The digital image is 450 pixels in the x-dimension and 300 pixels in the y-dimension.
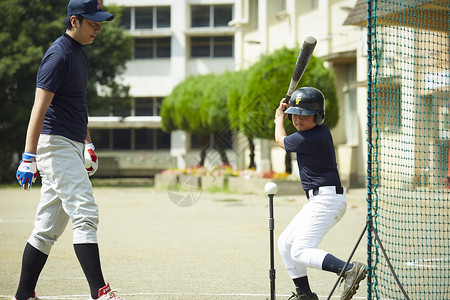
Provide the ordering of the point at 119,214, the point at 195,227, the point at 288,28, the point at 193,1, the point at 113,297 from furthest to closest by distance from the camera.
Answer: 1. the point at 193,1
2. the point at 288,28
3. the point at 119,214
4. the point at 195,227
5. the point at 113,297

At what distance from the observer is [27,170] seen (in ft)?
17.5

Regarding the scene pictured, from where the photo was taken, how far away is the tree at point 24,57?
30.1 metres

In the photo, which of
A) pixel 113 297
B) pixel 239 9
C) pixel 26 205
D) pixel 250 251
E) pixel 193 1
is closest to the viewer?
pixel 113 297

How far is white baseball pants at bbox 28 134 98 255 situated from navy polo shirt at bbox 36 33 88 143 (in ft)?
0.31

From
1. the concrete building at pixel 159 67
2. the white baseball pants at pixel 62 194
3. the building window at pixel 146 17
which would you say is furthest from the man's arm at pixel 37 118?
the building window at pixel 146 17

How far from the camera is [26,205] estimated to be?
19344mm

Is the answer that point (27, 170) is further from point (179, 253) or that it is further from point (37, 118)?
point (179, 253)

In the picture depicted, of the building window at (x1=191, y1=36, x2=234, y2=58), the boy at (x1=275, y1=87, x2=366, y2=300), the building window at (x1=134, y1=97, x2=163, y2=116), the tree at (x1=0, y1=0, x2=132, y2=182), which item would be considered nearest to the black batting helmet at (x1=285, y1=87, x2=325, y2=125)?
the boy at (x1=275, y1=87, x2=366, y2=300)

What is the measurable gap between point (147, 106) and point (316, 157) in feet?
151

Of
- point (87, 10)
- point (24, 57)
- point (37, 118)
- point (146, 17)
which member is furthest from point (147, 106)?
point (37, 118)

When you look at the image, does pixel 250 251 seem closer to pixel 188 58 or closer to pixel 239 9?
pixel 239 9

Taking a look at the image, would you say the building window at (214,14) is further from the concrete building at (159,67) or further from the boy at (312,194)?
the boy at (312,194)

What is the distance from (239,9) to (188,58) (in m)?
11.2

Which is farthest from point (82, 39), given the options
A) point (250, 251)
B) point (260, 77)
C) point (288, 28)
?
point (288, 28)
